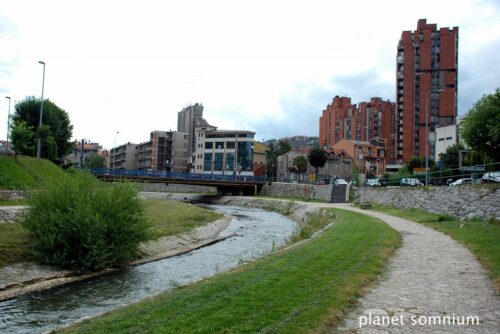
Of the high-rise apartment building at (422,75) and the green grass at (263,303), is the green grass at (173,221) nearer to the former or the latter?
the green grass at (263,303)

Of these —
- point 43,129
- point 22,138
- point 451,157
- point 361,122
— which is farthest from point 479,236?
point 361,122

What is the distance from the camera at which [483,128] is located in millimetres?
40281

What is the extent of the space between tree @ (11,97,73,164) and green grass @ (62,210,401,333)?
4369 centimetres

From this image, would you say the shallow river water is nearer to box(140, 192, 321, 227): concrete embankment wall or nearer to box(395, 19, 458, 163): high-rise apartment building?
box(140, 192, 321, 227): concrete embankment wall

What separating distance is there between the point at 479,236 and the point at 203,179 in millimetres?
72896

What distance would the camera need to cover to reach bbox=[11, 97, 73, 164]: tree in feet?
172

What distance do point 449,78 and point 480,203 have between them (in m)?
120

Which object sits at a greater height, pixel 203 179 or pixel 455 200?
pixel 203 179

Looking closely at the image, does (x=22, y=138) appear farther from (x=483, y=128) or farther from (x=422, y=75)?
(x=422, y=75)

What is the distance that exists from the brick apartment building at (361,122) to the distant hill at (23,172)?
121185mm

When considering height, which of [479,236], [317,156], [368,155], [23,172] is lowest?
[479,236]

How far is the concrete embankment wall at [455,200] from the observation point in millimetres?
24484

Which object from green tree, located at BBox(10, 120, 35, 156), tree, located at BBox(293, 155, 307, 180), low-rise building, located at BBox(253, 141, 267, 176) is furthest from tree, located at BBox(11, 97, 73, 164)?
low-rise building, located at BBox(253, 141, 267, 176)

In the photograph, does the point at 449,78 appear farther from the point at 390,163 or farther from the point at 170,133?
the point at 170,133
